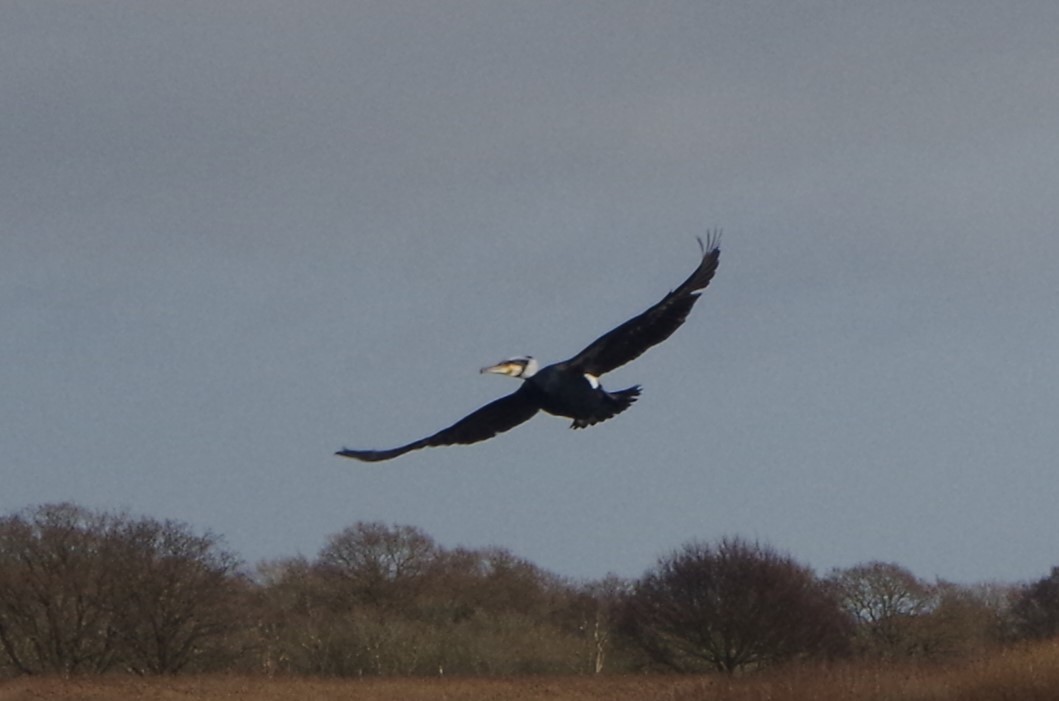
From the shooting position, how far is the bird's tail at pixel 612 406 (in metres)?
10.5

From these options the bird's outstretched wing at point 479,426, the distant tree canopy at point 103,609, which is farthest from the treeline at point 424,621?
the bird's outstretched wing at point 479,426

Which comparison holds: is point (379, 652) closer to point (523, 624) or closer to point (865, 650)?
point (523, 624)

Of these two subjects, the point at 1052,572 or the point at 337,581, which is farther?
the point at 337,581

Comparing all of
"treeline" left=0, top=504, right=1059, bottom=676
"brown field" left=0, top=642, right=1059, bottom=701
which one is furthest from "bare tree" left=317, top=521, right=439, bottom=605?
"brown field" left=0, top=642, right=1059, bottom=701

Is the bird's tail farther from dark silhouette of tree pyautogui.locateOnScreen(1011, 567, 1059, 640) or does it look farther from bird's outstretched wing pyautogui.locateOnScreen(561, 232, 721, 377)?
dark silhouette of tree pyautogui.locateOnScreen(1011, 567, 1059, 640)

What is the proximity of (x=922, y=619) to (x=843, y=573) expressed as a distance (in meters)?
3.30

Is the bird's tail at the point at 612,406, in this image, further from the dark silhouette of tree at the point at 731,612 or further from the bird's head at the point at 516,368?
the dark silhouette of tree at the point at 731,612

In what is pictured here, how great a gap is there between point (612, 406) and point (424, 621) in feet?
143

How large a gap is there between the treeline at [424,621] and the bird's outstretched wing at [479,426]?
28.9 meters

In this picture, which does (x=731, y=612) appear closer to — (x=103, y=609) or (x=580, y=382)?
(x=103, y=609)

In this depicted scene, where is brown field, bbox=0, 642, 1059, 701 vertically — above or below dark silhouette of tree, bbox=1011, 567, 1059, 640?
below

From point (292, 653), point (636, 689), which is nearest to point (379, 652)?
point (292, 653)

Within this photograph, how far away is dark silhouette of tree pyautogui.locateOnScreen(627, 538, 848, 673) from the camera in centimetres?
4091

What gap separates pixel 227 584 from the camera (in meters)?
47.1
